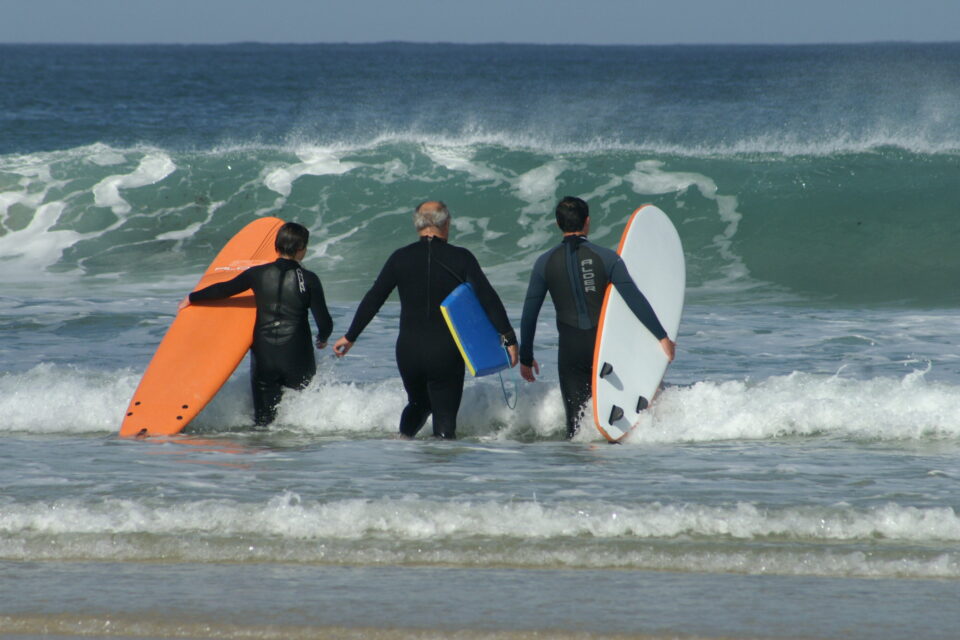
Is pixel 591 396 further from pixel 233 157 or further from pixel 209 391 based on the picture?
pixel 233 157

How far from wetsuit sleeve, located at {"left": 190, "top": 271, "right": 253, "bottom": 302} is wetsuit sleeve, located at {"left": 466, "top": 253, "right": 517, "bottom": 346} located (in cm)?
127

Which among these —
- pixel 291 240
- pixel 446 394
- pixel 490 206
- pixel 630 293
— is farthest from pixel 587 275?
pixel 490 206

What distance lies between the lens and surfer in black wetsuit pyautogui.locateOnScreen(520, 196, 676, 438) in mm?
5535

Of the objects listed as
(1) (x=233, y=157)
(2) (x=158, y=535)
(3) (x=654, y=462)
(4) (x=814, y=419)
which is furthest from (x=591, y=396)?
(1) (x=233, y=157)

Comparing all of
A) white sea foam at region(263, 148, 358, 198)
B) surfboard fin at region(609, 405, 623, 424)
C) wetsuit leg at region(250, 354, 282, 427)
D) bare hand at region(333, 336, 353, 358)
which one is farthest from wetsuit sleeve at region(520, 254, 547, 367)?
white sea foam at region(263, 148, 358, 198)

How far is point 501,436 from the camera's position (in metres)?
6.17

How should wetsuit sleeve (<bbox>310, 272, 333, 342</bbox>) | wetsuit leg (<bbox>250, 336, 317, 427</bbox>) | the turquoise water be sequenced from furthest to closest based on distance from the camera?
wetsuit leg (<bbox>250, 336, 317, 427</bbox>), wetsuit sleeve (<bbox>310, 272, 333, 342</bbox>), the turquoise water

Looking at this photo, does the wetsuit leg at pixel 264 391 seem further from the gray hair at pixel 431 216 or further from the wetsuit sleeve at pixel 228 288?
the gray hair at pixel 431 216

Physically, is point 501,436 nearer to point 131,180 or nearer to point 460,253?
point 460,253

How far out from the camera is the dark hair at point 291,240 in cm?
575

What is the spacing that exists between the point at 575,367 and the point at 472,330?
1.94ft

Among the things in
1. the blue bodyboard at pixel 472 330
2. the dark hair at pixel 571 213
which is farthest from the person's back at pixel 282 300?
the dark hair at pixel 571 213

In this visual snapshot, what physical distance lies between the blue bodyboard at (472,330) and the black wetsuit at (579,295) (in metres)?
0.18

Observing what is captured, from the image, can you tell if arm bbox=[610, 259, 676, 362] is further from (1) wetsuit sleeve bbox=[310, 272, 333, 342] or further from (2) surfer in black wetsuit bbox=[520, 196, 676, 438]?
(1) wetsuit sleeve bbox=[310, 272, 333, 342]
